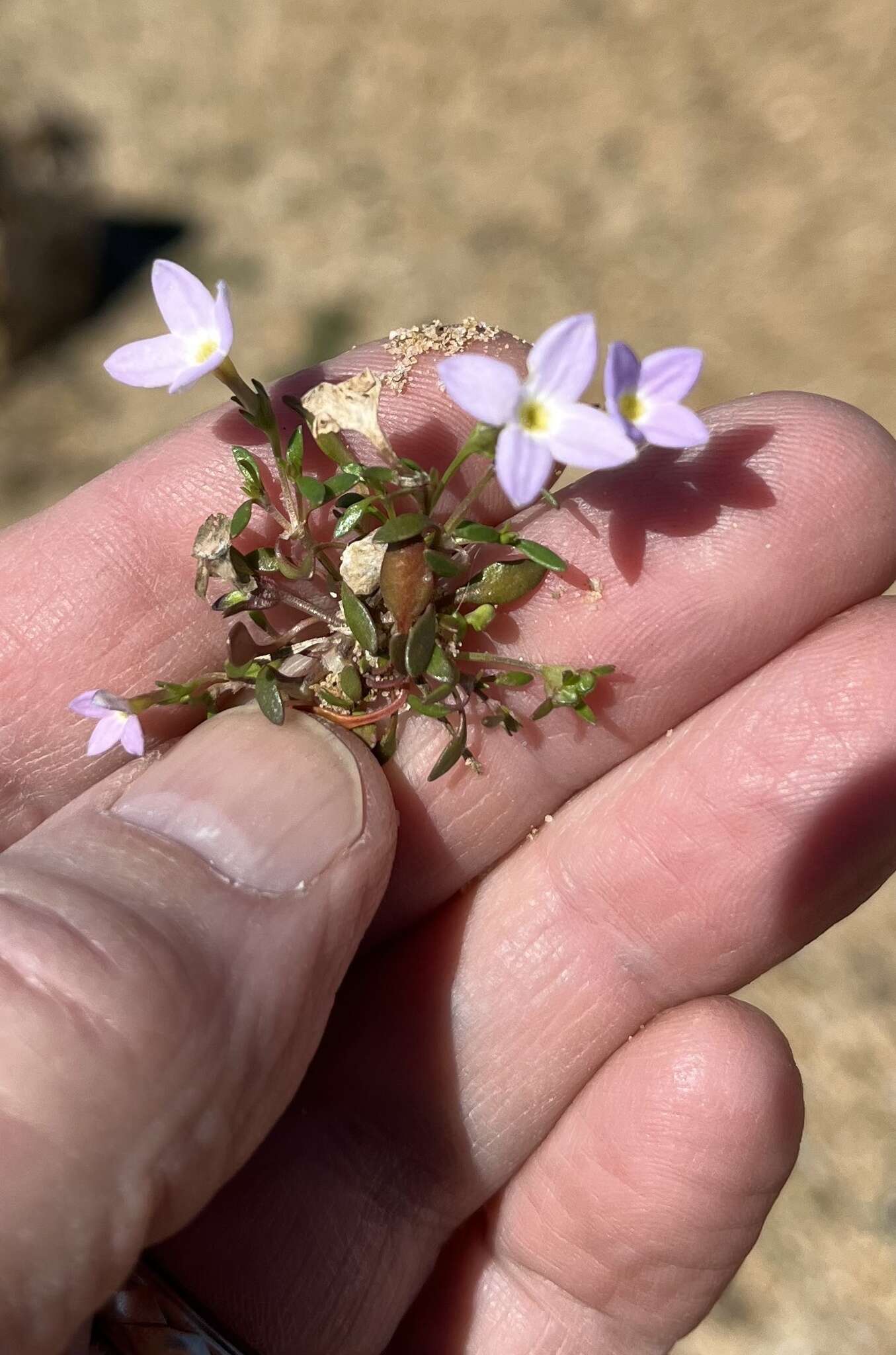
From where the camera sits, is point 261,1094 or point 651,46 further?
point 651,46

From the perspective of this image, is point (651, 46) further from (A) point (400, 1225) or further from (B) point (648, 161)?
(A) point (400, 1225)

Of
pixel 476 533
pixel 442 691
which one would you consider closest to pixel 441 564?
pixel 476 533

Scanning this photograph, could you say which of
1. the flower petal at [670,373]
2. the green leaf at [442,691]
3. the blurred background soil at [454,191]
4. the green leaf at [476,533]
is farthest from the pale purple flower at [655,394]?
the blurred background soil at [454,191]

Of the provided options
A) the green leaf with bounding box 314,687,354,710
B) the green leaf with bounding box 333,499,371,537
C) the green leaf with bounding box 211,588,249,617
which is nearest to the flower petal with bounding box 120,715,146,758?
the green leaf with bounding box 211,588,249,617

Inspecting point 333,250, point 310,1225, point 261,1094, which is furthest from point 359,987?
point 333,250

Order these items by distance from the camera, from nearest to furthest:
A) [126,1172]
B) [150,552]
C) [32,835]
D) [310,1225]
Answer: [126,1172] → [32,835] → [150,552] → [310,1225]

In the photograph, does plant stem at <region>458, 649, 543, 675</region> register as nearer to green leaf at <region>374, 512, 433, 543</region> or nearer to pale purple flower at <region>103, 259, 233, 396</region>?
green leaf at <region>374, 512, 433, 543</region>
